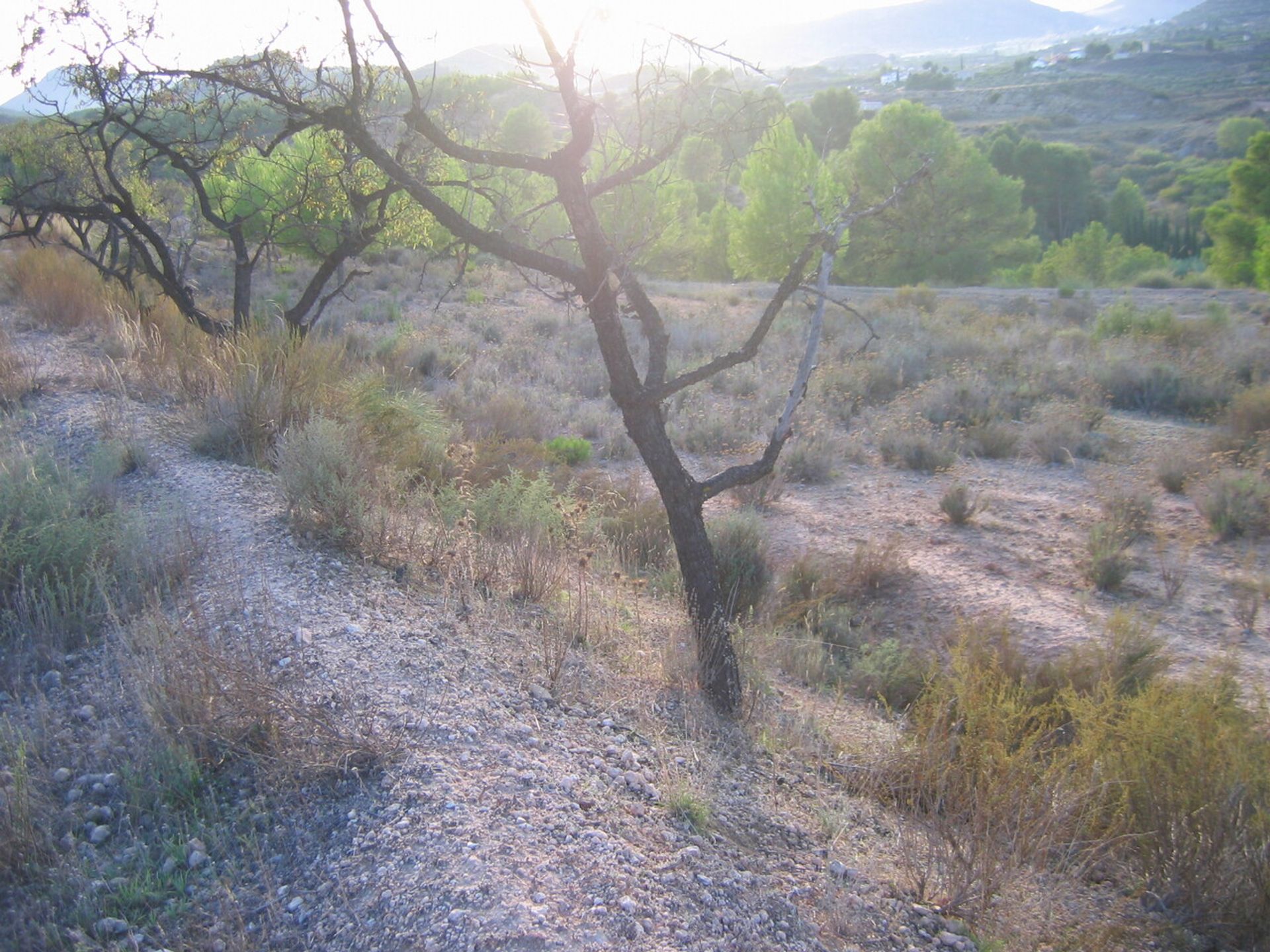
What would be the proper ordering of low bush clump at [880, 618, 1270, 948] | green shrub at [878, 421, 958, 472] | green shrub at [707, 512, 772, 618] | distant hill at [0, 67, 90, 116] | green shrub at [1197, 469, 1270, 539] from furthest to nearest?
green shrub at [878, 421, 958, 472], green shrub at [1197, 469, 1270, 539], distant hill at [0, 67, 90, 116], green shrub at [707, 512, 772, 618], low bush clump at [880, 618, 1270, 948]

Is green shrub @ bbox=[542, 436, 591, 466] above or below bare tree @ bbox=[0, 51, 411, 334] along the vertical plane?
below

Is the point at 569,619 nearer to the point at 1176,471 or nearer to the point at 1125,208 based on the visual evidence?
the point at 1176,471

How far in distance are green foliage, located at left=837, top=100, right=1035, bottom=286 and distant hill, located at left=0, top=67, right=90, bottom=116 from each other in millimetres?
28447

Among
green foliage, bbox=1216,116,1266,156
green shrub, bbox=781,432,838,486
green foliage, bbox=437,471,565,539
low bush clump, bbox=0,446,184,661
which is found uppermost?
green foliage, bbox=1216,116,1266,156

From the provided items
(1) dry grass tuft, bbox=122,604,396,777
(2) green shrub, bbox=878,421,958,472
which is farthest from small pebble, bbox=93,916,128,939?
(2) green shrub, bbox=878,421,958,472

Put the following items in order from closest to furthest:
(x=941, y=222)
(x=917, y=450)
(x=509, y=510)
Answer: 1. (x=509, y=510)
2. (x=917, y=450)
3. (x=941, y=222)

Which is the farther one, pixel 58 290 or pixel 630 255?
pixel 58 290

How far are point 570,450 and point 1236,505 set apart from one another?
277 inches

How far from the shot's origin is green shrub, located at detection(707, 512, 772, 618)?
7.43 metres

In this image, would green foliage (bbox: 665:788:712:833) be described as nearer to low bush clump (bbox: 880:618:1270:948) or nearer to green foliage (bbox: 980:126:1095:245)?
low bush clump (bbox: 880:618:1270:948)

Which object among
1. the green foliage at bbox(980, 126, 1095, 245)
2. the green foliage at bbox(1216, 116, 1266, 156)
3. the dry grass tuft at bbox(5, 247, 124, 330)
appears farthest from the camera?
the green foliage at bbox(1216, 116, 1266, 156)

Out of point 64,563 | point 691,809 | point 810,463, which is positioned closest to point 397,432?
point 64,563

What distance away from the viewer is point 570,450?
10.5 metres

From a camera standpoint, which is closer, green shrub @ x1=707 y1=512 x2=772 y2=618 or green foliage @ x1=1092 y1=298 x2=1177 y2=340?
green shrub @ x1=707 y1=512 x2=772 y2=618
